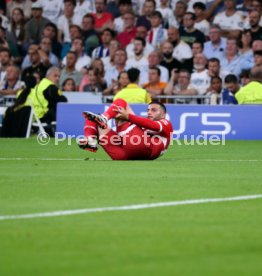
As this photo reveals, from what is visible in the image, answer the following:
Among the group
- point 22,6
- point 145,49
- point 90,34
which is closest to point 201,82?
point 145,49

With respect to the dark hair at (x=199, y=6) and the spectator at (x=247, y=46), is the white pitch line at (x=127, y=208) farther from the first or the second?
the dark hair at (x=199, y=6)

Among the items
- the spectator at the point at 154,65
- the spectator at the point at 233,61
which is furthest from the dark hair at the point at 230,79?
the spectator at the point at 154,65

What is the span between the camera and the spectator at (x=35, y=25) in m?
28.2

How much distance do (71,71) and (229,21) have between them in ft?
12.7

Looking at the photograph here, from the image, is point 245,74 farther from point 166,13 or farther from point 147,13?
point 147,13

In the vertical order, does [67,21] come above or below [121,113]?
above

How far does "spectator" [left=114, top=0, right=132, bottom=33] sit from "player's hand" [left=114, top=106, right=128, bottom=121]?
13.0m

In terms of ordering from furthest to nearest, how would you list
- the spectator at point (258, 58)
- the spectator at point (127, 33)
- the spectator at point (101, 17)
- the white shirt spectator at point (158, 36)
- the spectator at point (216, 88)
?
the spectator at point (101, 17) < the spectator at point (127, 33) < the white shirt spectator at point (158, 36) < the spectator at point (216, 88) < the spectator at point (258, 58)

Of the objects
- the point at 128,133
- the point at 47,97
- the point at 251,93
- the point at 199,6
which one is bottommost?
the point at 128,133

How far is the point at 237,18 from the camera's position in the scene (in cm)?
2578

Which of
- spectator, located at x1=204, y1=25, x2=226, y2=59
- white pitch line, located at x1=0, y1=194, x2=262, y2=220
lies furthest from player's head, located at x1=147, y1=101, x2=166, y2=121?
spectator, located at x1=204, y1=25, x2=226, y2=59

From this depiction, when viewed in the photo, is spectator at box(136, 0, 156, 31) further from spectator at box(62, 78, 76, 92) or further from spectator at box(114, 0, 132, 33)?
spectator at box(62, 78, 76, 92)

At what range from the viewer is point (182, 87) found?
977 inches

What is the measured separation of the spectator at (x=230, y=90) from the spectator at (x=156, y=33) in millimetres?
3280
